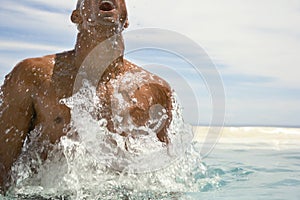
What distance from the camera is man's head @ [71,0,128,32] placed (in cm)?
192

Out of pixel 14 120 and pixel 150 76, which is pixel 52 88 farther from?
pixel 150 76

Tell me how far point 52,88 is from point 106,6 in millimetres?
364

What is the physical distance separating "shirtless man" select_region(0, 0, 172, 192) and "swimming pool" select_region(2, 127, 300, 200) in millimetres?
188

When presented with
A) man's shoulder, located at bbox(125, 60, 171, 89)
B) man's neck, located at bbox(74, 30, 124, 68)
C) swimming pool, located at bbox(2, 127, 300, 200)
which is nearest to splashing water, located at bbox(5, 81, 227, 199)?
swimming pool, located at bbox(2, 127, 300, 200)

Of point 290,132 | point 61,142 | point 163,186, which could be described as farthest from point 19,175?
point 290,132

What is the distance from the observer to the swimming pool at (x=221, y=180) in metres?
1.96

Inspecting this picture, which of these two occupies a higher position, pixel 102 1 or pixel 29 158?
pixel 102 1

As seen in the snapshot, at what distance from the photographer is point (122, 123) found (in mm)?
2023

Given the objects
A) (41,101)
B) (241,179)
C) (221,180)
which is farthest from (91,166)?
(241,179)

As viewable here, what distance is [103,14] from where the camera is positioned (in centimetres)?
192

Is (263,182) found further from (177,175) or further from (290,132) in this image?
(290,132)

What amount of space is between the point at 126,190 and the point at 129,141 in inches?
7.3

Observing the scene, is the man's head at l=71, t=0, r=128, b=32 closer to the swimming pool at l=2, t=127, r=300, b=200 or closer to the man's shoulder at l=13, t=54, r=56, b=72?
the man's shoulder at l=13, t=54, r=56, b=72

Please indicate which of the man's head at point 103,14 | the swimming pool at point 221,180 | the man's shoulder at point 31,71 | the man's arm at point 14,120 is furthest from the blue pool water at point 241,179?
the man's head at point 103,14
